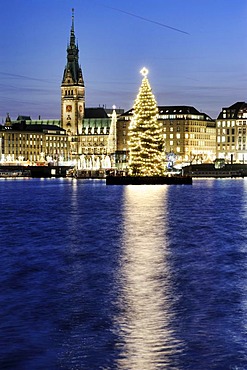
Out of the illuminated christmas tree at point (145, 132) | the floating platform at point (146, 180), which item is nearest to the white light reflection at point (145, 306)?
the illuminated christmas tree at point (145, 132)

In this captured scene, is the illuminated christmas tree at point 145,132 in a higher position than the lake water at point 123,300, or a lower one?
higher

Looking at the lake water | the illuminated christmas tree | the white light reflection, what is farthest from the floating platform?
the white light reflection

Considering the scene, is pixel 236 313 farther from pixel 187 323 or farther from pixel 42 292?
pixel 42 292

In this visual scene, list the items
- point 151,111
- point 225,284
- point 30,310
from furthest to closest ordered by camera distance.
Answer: point 151,111, point 225,284, point 30,310

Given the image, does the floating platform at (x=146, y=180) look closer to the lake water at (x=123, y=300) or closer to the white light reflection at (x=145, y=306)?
the lake water at (x=123, y=300)

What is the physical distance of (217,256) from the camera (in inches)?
1113

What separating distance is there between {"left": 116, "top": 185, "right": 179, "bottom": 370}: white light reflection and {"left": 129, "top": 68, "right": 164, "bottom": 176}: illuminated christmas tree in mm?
50422

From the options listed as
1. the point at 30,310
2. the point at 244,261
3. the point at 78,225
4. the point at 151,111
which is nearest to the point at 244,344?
the point at 30,310

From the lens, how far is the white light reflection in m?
14.1

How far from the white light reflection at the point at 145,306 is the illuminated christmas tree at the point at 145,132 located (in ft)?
165

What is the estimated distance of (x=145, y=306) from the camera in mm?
18328

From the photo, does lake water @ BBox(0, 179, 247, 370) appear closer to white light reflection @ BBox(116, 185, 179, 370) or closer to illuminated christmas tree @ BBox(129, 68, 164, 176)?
white light reflection @ BBox(116, 185, 179, 370)

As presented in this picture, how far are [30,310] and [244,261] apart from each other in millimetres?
10909

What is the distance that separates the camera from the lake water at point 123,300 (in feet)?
46.3
